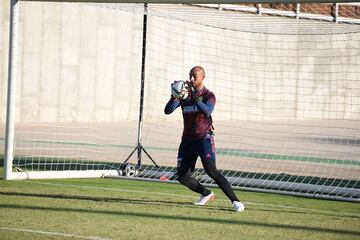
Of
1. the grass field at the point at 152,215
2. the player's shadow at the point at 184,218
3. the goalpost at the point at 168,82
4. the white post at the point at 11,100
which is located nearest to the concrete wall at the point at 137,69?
the goalpost at the point at 168,82

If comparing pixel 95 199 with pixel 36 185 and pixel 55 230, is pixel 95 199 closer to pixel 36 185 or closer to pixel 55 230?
pixel 36 185

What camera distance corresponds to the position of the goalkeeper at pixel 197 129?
1152 centimetres

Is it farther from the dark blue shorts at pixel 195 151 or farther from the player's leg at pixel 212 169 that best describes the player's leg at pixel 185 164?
the player's leg at pixel 212 169

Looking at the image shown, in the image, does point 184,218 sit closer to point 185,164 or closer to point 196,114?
point 185,164

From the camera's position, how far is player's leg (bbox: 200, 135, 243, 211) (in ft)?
37.6

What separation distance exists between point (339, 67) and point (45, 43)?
39.2 ft

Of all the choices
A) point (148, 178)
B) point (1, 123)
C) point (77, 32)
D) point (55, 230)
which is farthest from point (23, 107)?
point (55, 230)

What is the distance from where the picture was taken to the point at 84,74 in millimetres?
29031

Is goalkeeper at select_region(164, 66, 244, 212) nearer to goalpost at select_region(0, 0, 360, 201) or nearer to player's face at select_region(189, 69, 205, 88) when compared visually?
player's face at select_region(189, 69, 205, 88)

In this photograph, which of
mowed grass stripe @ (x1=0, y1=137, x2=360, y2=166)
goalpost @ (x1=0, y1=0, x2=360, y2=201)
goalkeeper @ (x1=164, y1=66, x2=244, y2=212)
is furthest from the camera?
goalpost @ (x1=0, y1=0, x2=360, y2=201)

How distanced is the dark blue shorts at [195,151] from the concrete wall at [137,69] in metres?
15.5

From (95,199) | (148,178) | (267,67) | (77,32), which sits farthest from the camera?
(267,67)

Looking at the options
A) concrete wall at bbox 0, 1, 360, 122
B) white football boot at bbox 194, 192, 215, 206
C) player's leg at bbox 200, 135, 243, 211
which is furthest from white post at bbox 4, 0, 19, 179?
concrete wall at bbox 0, 1, 360, 122

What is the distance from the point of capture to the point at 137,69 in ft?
96.8
